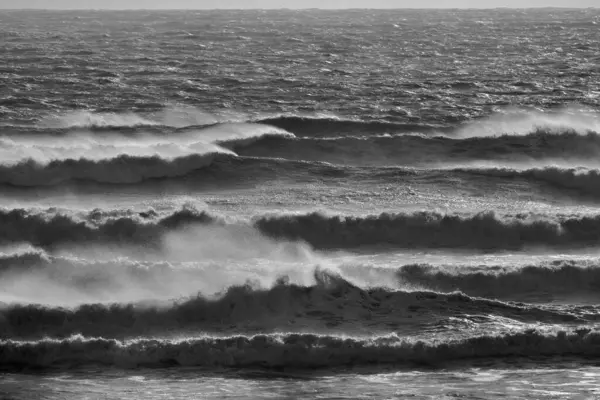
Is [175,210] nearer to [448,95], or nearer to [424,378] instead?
[424,378]

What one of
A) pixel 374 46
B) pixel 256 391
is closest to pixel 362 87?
pixel 374 46

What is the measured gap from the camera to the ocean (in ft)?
31.9

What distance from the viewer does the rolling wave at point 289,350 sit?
978 cm

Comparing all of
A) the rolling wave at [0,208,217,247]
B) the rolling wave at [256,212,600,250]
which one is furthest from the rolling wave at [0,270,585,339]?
the rolling wave at [0,208,217,247]

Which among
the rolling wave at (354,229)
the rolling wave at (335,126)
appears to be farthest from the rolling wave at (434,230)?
the rolling wave at (335,126)

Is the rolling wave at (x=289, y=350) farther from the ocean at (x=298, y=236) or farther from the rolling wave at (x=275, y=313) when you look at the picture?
the rolling wave at (x=275, y=313)

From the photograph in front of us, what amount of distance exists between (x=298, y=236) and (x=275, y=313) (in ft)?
9.67

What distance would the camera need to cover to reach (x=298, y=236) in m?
14.1

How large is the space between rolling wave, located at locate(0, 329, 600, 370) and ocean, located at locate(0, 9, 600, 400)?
0.02 meters

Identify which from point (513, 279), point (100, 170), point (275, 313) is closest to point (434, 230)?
point (513, 279)

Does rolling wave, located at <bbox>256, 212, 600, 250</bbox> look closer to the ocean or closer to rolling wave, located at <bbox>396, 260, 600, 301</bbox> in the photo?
the ocean

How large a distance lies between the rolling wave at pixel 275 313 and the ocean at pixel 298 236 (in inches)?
1.0

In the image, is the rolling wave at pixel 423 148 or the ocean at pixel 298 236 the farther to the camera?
the rolling wave at pixel 423 148


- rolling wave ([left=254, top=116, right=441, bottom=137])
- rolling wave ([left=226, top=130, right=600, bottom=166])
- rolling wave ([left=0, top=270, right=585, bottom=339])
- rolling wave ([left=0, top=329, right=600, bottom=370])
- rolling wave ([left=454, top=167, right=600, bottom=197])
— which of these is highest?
rolling wave ([left=254, top=116, right=441, bottom=137])
